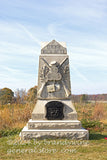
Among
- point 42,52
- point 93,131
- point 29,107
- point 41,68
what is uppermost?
point 42,52

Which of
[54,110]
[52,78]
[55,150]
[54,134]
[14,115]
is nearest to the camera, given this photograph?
[55,150]

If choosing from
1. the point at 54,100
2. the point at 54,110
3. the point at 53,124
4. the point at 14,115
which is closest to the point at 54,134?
the point at 53,124

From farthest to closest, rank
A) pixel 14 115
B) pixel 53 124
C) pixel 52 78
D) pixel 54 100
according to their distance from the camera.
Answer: pixel 14 115 < pixel 52 78 < pixel 54 100 < pixel 53 124

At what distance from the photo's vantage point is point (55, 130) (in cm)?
638

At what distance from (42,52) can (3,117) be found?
3866 mm

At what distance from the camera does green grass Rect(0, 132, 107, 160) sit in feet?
15.8

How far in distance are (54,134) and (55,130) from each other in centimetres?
13

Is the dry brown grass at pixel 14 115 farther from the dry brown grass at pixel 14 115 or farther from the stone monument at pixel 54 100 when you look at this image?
the stone monument at pixel 54 100

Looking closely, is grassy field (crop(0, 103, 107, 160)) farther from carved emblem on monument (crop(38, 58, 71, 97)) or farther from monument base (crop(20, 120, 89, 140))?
carved emblem on monument (crop(38, 58, 71, 97))

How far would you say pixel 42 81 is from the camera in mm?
7242

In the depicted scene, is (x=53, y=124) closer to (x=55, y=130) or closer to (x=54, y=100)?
(x=55, y=130)

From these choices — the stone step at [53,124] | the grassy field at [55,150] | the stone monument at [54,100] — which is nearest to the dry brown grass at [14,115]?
the stone monument at [54,100]

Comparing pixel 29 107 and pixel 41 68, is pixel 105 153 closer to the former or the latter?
pixel 41 68

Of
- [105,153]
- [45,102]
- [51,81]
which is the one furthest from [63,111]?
[105,153]
